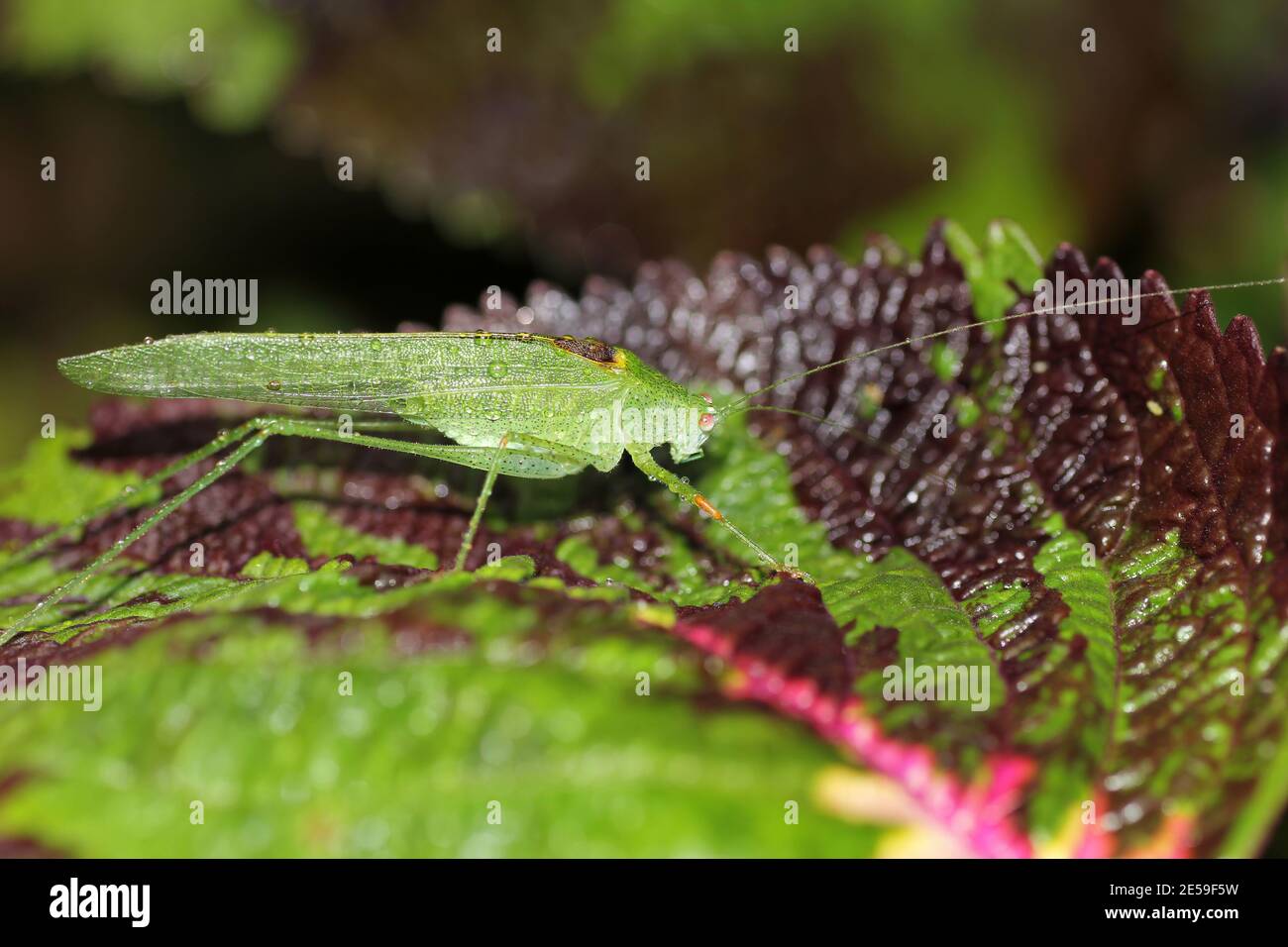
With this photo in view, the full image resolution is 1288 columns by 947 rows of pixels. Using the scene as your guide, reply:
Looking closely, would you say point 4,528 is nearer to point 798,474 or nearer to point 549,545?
point 549,545

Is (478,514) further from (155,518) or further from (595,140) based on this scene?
(595,140)

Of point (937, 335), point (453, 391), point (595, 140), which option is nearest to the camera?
point (937, 335)

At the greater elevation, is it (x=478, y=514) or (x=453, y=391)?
(x=453, y=391)

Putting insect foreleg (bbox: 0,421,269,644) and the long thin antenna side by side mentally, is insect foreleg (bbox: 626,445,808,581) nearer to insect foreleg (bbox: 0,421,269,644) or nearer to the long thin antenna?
the long thin antenna

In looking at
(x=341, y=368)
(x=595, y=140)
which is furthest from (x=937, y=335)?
(x=595, y=140)

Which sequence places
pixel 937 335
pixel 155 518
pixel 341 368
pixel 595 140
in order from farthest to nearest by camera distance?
pixel 595 140
pixel 341 368
pixel 937 335
pixel 155 518

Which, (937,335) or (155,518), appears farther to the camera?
(937,335)
